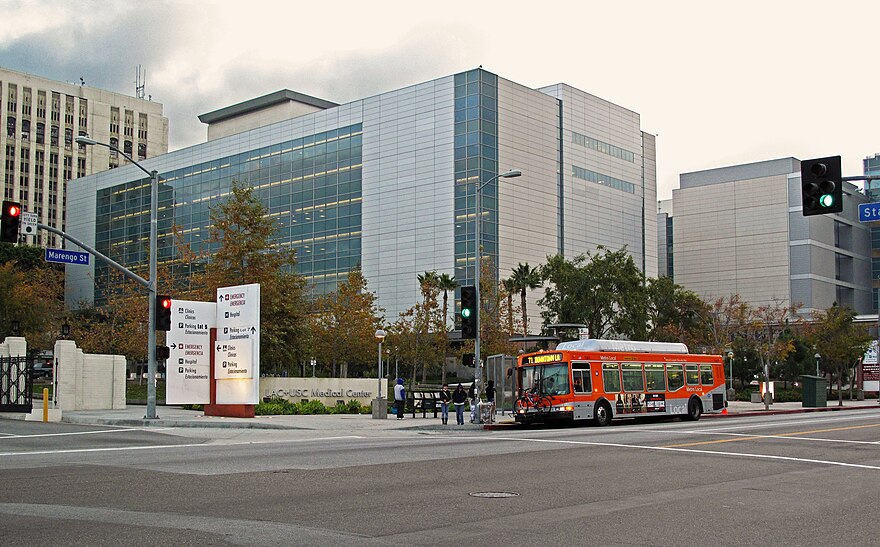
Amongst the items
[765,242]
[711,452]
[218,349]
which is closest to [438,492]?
[711,452]

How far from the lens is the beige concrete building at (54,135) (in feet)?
501

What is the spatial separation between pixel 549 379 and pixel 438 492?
20.5 metres

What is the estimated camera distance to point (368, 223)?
98.5 metres

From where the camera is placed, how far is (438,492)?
43.8ft

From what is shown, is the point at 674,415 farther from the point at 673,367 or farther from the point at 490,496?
the point at 490,496

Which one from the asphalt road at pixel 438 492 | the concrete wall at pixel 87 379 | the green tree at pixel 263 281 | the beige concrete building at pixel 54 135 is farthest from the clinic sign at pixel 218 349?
the beige concrete building at pixel 54 135

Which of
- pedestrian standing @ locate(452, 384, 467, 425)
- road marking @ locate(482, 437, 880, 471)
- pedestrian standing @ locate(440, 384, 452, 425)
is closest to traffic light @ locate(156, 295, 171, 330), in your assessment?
pedestrian standing @ locate(440, 384, 452, 425)

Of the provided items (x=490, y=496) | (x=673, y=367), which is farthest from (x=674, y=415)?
(x=490, y=496)

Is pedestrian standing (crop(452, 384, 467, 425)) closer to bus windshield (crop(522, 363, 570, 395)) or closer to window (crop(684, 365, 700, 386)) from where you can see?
bus windshield (crop(522, 363, 570, 395))

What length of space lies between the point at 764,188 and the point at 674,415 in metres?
86.3

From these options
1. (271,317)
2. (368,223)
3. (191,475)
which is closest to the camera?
(191,475)

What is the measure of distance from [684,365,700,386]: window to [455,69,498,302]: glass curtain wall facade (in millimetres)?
49815

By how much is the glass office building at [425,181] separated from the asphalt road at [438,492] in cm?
6556

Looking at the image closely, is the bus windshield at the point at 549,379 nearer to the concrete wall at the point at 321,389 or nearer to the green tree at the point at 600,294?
the concrete wall at the point at 321,389
